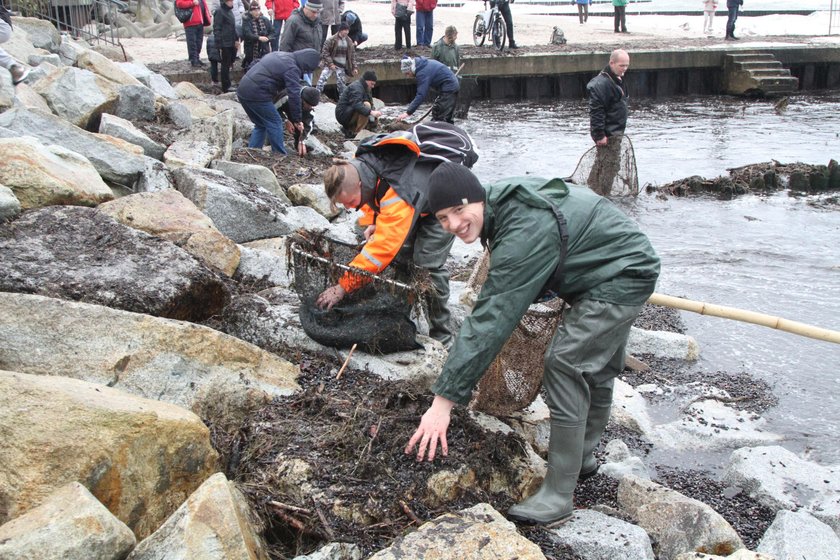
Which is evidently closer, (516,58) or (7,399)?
(7,399)

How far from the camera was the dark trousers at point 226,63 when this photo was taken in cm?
1428

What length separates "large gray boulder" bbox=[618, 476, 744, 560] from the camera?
3451mm

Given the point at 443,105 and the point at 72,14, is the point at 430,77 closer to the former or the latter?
the point at 443,105

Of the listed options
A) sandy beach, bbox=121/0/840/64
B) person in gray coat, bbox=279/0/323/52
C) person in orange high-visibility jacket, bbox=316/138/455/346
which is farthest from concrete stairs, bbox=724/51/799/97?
person in orange high-visibility jacket, bbox=316/138/455/346

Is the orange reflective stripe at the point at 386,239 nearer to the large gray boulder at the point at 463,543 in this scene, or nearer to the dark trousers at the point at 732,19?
A: the large gray boulder at the point at 463,543

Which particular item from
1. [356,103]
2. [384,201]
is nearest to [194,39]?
[356,103]

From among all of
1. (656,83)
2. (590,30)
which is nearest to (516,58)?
(656,83)

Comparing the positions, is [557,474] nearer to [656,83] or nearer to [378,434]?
[378,434]

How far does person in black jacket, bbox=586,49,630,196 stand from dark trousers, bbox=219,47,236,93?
689cm

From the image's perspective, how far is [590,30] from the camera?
25.7 meters

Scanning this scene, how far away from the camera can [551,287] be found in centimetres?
324

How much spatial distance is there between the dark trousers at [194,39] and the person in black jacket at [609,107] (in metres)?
9.16

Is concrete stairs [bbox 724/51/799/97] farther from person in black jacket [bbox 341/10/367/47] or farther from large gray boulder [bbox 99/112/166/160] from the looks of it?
large gray boulder [bbox 99/112/166/160]

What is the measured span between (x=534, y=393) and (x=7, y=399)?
7.84ft
